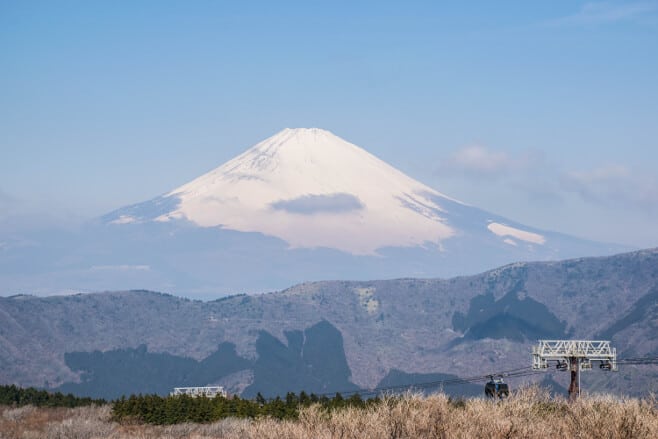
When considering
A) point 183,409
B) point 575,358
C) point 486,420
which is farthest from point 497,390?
point 183,409

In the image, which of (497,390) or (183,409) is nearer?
(497,390)

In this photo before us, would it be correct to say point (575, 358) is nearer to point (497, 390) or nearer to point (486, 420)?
point (497, 390)

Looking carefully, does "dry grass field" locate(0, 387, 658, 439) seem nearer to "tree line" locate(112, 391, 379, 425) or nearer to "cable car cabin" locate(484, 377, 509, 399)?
"cable car cabin" locate(484, 377, 509, 399)

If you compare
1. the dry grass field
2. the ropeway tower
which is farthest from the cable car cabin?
the ropeway tower

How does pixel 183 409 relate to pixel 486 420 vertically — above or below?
below

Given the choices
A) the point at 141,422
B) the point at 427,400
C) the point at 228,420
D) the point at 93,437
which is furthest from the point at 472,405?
the point at 141,422

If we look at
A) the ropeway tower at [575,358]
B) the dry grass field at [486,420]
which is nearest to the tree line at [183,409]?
the ropeway tower at [575,358]

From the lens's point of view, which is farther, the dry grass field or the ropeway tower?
the ropeway tower

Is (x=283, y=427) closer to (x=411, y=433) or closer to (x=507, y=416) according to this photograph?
(x=411, y=433)

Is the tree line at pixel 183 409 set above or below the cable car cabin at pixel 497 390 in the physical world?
below

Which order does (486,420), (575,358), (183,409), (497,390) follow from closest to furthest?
(486,420) < (497,390) < (575,358) < (183,409)

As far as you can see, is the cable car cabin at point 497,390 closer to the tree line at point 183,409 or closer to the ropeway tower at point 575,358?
the ropeway tower at point 575,358

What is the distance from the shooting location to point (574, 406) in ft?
230

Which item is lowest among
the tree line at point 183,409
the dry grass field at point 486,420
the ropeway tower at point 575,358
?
the tree line at point 183,409
